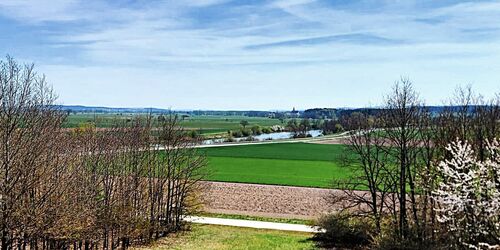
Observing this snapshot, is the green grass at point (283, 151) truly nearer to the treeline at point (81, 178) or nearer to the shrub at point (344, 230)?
the treeline at point (81, 178)

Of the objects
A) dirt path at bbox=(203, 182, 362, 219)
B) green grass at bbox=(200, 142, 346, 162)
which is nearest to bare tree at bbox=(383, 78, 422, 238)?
dirt path at bbox=(203, 182, 362, 219)

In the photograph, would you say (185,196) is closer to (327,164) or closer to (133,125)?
(133,125)

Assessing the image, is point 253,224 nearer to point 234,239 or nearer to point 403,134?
point 234,239

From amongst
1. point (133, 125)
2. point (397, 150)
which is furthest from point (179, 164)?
point (397, 150)

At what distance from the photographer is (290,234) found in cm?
2905

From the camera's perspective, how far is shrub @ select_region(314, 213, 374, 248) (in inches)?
1053

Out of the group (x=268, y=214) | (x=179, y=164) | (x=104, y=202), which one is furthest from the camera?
(x=268, y=214)

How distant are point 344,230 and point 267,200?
1344 centimetres

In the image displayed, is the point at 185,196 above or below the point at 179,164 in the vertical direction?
below

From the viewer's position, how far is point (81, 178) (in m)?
19.6

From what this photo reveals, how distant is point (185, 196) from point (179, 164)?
2133 millimetres

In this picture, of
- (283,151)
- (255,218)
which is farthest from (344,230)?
(283,151)

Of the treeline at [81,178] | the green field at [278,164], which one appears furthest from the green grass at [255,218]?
the green field at [278,164]

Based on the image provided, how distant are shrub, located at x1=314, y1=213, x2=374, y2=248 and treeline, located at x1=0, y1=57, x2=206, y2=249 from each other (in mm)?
9490
